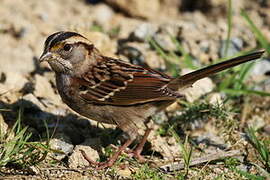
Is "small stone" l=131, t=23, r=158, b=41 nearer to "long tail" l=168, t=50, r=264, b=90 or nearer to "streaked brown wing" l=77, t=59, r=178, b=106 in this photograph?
"streaked brown wing" l=77, t=59, r=178, b=106

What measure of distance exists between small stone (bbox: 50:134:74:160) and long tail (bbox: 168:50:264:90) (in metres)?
1.06

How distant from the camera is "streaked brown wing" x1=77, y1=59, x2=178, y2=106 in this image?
4.57 meters

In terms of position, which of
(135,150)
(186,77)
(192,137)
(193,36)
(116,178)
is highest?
(193,36)

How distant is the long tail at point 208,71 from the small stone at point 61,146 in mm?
1062

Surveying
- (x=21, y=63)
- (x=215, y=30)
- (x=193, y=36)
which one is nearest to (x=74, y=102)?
(x=21, y=63)

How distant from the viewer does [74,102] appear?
4.64 meters

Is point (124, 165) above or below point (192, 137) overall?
below

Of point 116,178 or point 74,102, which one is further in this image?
point 74,102

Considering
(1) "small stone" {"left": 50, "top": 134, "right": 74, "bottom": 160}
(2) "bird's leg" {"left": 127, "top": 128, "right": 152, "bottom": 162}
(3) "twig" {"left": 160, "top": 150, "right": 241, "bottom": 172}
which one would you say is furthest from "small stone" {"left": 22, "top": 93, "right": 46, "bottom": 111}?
(3) "twig" {"left": 160, "top": 150, "right": 241, "bottom": 172}

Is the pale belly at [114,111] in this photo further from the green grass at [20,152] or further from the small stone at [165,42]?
the small stone at [165,42]

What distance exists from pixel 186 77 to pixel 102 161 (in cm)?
107

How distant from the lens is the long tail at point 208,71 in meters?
4.29

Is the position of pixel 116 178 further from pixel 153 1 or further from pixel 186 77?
pixel 153 1

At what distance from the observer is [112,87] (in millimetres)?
4711
